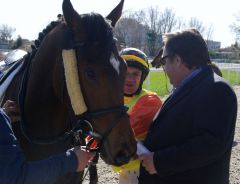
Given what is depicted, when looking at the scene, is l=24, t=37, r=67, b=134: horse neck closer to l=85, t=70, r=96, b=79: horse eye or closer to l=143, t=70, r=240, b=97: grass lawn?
l=85, t=70, r=96, b=79: horse eye

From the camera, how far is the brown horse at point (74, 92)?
2158 mm

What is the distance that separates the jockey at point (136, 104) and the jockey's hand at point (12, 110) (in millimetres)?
940

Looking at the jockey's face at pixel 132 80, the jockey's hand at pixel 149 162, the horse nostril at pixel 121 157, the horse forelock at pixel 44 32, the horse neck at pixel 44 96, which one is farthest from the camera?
the jockey's face at pixel 132 80

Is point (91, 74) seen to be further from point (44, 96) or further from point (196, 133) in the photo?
point (196, 133)

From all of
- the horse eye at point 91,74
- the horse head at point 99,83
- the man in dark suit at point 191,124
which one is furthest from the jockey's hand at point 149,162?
the horse eye at point 91,74

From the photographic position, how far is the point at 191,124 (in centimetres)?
237

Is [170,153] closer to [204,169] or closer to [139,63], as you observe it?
[204,169]

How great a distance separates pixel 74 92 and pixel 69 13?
52cm

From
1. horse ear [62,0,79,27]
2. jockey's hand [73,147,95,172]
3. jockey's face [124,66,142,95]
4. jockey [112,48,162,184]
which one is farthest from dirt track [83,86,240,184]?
horse ear [62,0,79,27]

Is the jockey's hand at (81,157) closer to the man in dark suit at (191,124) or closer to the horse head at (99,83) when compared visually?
the horse head at (99,83)

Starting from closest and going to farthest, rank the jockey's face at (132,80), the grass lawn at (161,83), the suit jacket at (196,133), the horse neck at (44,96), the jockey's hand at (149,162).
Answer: the suit jacket at (196,133) → the jockey's hand at (149,162) → the horse neck at (44,96) → the jockey's face at (132,80) → the grass lawn at (161,83)

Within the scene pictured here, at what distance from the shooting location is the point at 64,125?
2.70 metres

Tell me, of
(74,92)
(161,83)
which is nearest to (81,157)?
(74,92)

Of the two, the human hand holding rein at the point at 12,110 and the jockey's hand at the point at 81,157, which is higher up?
the human hand holding rein at the point at 12,110
